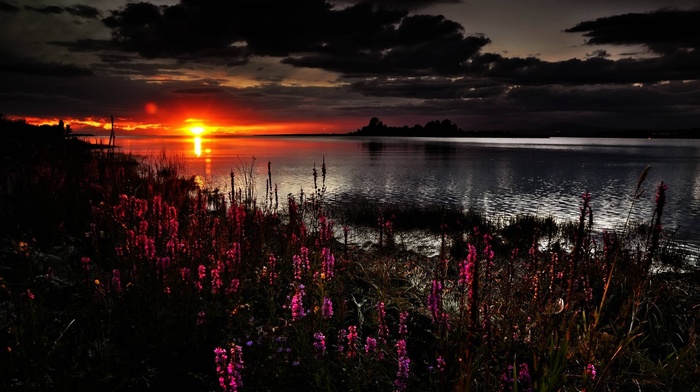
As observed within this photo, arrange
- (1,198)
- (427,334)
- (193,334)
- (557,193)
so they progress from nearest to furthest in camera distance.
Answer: (193,334), (427,334), (1,198), (557,193)

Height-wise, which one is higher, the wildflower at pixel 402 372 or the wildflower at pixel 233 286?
the wildflower at pixel 233 286

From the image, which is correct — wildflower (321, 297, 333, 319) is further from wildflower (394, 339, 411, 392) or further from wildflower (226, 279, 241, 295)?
wildflower (226, 279, 241, 295)

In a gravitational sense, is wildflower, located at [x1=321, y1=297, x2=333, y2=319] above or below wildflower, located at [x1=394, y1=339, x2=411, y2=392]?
above

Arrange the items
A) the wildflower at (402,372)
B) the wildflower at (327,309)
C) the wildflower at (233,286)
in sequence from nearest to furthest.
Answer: the wildflower at (402,372) → the wildflower at (327,309) → the wildflower at (233,286)

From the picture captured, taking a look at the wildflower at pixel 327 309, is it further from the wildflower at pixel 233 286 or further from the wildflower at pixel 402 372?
the wildflower at pixel 233 286

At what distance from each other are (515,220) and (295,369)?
1657cm

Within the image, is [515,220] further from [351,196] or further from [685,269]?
[351,196]

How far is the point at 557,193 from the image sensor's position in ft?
99.6

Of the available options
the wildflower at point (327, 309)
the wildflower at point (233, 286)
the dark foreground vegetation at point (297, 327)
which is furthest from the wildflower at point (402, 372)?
the wildflower at point (233, 286)

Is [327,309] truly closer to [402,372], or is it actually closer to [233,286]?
[402,372]

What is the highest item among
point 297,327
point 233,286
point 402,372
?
point 233,286

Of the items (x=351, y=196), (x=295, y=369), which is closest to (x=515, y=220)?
(x=351, y=196)

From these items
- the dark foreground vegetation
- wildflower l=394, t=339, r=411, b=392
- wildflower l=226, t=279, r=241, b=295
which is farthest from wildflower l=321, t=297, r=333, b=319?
wildflower l=226, t=279, r=241, b=295

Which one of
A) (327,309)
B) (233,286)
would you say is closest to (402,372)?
(327,309)
